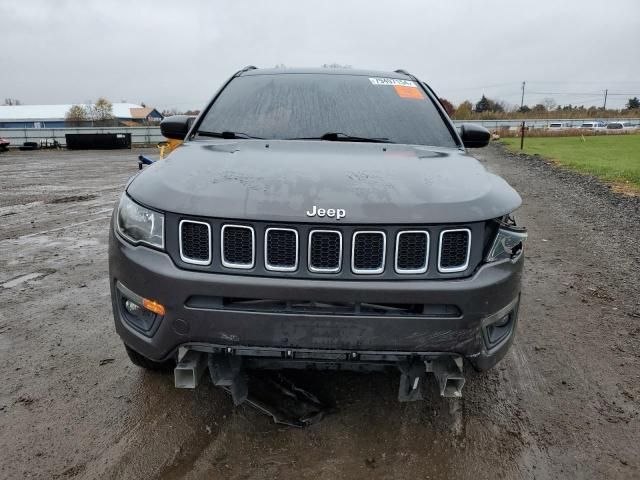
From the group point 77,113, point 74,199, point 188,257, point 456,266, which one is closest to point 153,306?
point 188,257

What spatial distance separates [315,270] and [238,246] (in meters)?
0.33

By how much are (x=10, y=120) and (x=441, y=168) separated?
98464 mm

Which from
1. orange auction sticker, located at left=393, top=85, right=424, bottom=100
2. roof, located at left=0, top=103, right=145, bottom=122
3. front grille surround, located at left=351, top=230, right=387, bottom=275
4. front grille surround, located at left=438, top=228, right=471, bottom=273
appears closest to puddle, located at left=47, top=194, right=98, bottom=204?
orange auction sticker, located at left=393, top=85, right=424, bottom=100

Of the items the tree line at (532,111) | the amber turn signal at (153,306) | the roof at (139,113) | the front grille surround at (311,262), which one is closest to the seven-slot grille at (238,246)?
the front grille surround at (311,262)

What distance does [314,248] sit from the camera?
2.01 metres

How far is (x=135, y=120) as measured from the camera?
88062 mm

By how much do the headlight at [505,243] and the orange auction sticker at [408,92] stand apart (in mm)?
1670

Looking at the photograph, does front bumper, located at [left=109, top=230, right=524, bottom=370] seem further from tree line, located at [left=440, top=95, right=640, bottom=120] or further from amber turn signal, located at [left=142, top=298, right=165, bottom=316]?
tree line, located at [left=440, top=95, right=640, bottom=120]

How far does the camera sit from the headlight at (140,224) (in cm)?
212

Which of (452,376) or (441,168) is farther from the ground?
(441,168)

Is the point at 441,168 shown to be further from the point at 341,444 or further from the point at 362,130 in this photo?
the point at 341,444

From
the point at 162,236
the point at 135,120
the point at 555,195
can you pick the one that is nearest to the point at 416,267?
the point at 162,236

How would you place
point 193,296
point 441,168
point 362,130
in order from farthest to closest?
point 362,130
point 441,168
point 193,296

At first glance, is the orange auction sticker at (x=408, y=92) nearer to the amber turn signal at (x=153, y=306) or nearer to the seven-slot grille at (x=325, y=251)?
the seven-slot grille at (x=325, y=251)
